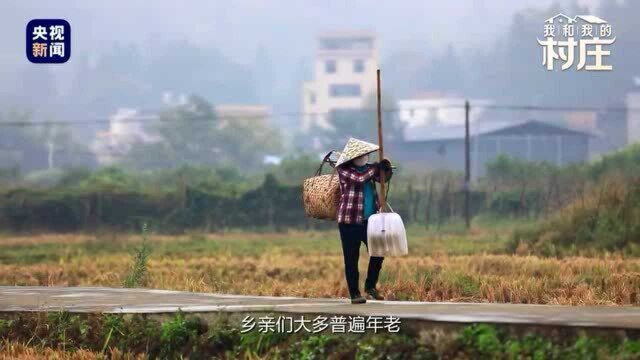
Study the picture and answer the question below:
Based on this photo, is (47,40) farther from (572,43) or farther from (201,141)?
(201,141)

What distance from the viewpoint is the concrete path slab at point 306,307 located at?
28.2 feet

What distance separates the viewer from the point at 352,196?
10.3 meters

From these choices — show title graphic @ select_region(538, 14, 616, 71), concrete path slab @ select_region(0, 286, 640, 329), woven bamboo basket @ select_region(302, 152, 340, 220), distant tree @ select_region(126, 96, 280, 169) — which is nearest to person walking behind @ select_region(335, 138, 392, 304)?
woven bamboo basket @ select_region(302, 152, 340, 220)

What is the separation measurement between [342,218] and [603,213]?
44.8 ft

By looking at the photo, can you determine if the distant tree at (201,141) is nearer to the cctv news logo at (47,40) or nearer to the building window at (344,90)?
the building window at (344,90)

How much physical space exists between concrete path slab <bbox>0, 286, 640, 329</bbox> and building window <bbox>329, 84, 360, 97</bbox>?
86319 mm

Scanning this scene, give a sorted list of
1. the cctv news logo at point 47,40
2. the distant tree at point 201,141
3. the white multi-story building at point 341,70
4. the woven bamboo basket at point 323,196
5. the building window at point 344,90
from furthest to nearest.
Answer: the building window at point 344,90, the white multi-story building at point 341,70, the distant tree at point 201,141, the cctv news logo at point 47,40, the woven bamboo basket at point 323,196

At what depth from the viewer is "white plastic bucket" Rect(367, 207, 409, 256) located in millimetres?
9984

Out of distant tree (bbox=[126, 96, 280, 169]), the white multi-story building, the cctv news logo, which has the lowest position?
distant tree (bbox=[126, 96, 280, 169])

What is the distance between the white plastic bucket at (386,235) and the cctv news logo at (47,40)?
11744 millimetres

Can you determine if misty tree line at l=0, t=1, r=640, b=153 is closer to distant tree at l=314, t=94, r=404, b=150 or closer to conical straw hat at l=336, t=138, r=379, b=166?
distant tree at l=314, t=94, r=404, b=150

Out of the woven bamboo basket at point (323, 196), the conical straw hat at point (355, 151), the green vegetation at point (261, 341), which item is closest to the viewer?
the green vegetation at point (261, 341)

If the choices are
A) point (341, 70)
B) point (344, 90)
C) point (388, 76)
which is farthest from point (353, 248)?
point (388, 76)

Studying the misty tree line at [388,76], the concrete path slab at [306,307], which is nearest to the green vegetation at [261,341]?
the concrete path slab at [306,307]
